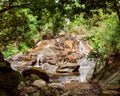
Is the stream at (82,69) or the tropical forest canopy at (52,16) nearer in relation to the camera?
the tropical forest canopy at (52,16)

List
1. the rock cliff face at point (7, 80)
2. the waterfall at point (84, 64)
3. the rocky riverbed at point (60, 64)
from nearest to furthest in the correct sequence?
the rock cliff face at point (7, 80) → the rocky riverbed at point (60, 64) → the waterfall at point (84, 64)

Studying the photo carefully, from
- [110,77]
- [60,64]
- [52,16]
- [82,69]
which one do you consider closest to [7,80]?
[52,16]

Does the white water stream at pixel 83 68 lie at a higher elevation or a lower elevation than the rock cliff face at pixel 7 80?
lower

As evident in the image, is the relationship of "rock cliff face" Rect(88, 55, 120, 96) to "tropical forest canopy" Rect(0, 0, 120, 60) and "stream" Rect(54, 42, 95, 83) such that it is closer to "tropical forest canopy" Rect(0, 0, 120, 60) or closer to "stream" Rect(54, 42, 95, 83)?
"tropical forest canopy" Rect(0, 0, 120, 60)

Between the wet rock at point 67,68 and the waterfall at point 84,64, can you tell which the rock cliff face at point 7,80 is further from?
the wet rock at point 67,68

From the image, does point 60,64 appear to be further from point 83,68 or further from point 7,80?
point 7,80

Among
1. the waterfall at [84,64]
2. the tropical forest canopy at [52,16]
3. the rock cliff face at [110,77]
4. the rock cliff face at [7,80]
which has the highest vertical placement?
the tropical forest canopy at [52,16]

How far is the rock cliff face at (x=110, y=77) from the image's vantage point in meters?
15.3

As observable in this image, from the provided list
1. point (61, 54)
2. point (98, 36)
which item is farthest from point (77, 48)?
point (98, 36)

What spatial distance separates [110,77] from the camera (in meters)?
17.7

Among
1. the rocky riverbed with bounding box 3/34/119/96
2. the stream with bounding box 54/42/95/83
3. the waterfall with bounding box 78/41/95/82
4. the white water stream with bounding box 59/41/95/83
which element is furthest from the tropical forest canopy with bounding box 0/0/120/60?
the waterfall with bounding box 78/41/95/82

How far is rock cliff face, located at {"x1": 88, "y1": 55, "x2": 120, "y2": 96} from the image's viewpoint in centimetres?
1531

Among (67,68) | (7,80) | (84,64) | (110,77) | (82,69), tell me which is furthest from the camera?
(84,64)

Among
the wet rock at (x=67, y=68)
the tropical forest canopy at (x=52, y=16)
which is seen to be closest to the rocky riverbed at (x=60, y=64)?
the wet rock at (x=67, y=68)
